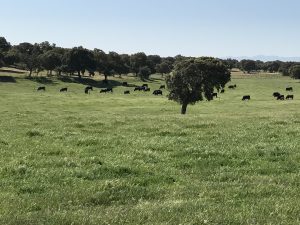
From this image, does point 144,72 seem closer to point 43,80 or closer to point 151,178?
point 43,80

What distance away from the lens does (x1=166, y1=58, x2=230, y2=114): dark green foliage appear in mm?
64625

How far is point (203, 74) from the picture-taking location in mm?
65188

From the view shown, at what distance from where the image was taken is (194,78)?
64812 millimetres

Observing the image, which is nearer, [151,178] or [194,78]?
[151,178]

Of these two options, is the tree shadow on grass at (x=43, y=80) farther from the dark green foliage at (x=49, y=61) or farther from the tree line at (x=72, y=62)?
the dark green foliage at (x=49, y=61)

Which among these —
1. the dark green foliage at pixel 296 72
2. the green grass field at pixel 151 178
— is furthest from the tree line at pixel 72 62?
the green grass field at pixel 151 178

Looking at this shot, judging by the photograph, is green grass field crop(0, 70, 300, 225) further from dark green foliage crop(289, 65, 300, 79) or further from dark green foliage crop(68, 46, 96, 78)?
dark green foliage crop(289, 65, 300, 79)

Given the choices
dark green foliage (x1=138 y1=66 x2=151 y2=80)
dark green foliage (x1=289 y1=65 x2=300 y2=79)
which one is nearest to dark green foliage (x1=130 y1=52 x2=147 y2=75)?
dark green foliage (x1=138 y1=66 x2=151 y2=80)

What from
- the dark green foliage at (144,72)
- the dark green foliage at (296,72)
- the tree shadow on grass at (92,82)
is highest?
the dark green foliage at (296,72)

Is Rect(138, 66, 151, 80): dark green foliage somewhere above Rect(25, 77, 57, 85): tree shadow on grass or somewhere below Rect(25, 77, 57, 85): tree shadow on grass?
above

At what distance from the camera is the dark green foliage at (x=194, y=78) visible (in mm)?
64625

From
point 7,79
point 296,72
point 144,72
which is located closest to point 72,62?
point 7,79

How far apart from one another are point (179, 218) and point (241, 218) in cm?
118

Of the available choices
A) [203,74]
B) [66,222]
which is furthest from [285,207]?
[203,74]
